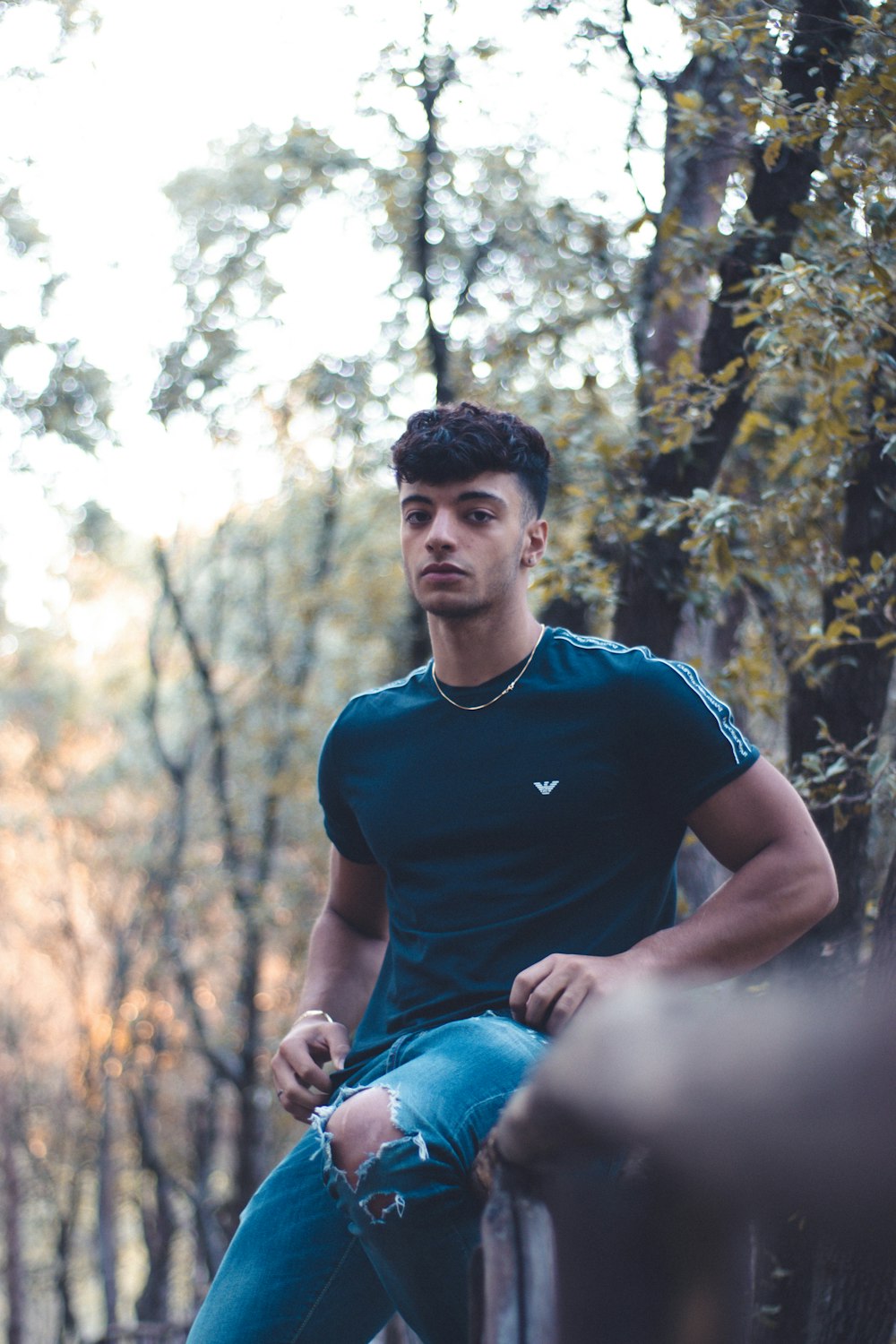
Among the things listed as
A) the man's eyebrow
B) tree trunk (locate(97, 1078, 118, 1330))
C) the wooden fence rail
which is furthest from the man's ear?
tree trunk (locate(97, 1078, 118, 1330))

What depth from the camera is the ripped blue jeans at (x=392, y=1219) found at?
6.12 feet

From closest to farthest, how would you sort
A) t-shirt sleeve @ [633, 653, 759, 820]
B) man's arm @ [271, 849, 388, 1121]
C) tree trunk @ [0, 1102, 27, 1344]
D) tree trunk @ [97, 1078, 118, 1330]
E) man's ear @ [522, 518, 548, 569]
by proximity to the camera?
1. t-shirt sleeve @ [633, 653, 759, 820]
2. man's ear @ [522, 518, 548, 569]
3. man's arm @ [271, 849, 388, 1121]
4. tree trunk @ [97, 1078, 118, 1330]
5. tree trunk @ [0, 1102, 27, 1344]

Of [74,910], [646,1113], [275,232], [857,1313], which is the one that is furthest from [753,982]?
[74,910]

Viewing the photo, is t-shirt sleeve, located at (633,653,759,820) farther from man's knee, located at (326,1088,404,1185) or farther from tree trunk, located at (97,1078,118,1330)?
tree trunk, located at (97,1078,118,1330)

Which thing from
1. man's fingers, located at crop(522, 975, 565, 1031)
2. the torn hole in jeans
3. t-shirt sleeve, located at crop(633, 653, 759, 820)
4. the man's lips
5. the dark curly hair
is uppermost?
the dark curly hair

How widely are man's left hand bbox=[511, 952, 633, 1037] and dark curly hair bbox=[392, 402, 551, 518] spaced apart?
102cm

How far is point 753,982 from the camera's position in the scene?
403 centimetres

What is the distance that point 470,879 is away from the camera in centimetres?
231

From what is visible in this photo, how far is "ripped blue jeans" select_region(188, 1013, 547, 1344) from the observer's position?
1.87 metres

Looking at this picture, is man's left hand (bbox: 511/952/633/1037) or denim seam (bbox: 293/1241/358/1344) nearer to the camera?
man's left hand (bbox: 511/952/633/1037)

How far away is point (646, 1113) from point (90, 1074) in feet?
56.3

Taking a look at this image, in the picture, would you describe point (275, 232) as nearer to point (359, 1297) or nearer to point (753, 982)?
point (753, 982)

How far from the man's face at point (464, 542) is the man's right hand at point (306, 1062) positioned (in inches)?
34.4

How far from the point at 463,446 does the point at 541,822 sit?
77cm
